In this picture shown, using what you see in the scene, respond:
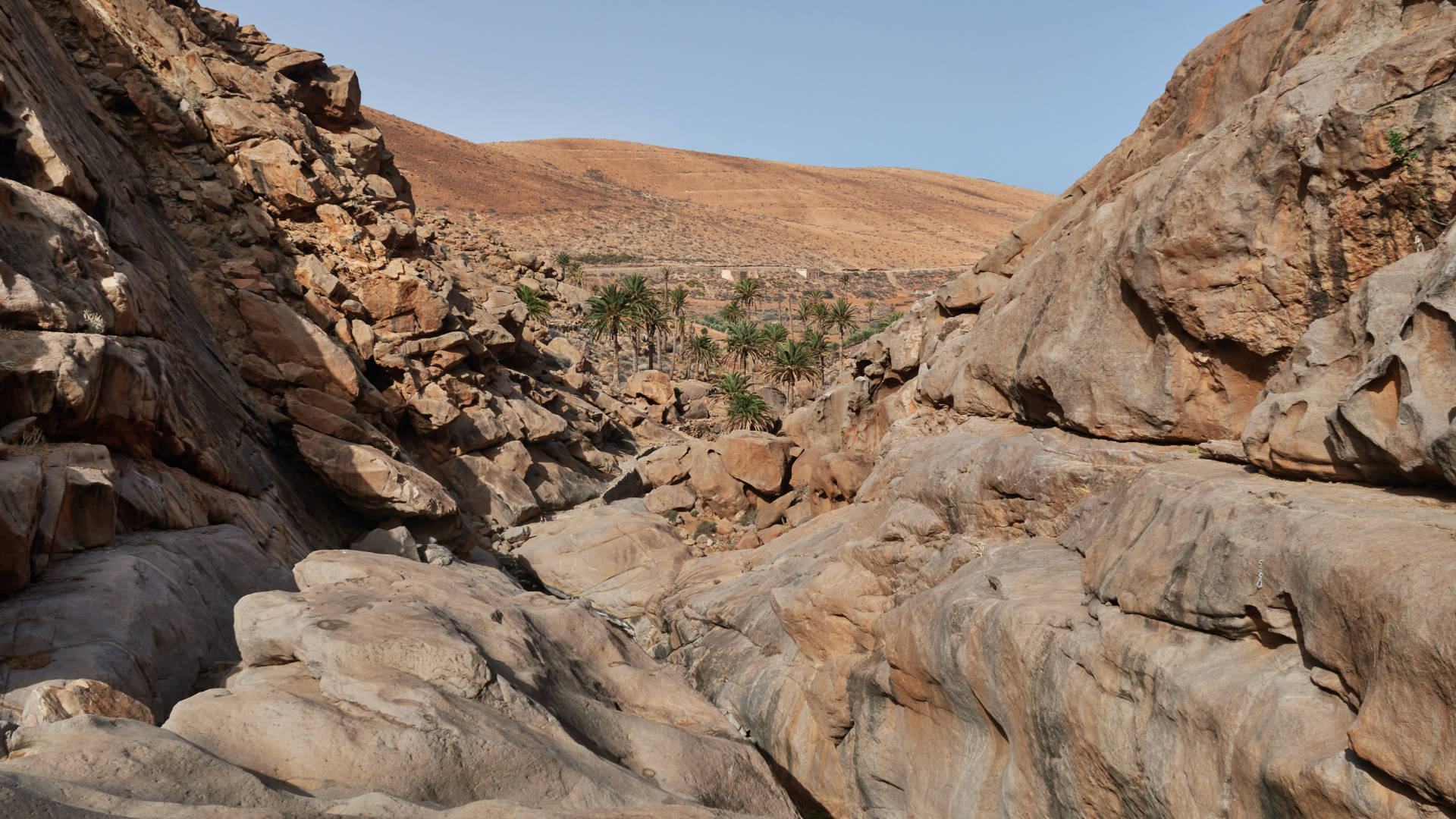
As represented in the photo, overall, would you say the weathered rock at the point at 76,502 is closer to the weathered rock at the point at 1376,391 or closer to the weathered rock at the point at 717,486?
the weathered rock at the point at 1376,391

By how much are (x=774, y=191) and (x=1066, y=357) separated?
508 ft

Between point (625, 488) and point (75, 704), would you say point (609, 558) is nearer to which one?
point (625, 488)

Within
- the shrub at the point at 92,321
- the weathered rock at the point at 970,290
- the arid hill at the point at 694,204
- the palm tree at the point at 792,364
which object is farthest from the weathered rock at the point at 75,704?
the arid hill at the point at 694,204

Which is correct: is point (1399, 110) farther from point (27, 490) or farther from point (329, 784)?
point (27, 490)

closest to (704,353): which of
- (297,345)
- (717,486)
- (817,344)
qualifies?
(817,344)

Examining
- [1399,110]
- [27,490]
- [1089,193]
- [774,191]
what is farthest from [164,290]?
[774,191]

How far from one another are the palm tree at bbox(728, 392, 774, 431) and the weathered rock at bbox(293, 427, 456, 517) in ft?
87.6

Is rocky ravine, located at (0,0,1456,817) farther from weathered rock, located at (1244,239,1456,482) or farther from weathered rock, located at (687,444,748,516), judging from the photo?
weathered rock, located at (687,444,748,516)

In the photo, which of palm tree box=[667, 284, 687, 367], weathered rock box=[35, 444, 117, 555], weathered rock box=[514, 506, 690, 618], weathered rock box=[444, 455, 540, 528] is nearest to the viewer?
weathered rock box=[35, 444, 117, 555]

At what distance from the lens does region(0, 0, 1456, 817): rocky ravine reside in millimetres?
6934

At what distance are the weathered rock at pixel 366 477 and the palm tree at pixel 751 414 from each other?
26.7 m

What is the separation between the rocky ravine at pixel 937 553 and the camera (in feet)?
22.7

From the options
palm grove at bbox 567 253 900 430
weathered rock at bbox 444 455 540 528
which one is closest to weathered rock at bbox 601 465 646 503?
weathered rock at bbox 444 455 540 528

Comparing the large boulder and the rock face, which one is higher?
the rock face
